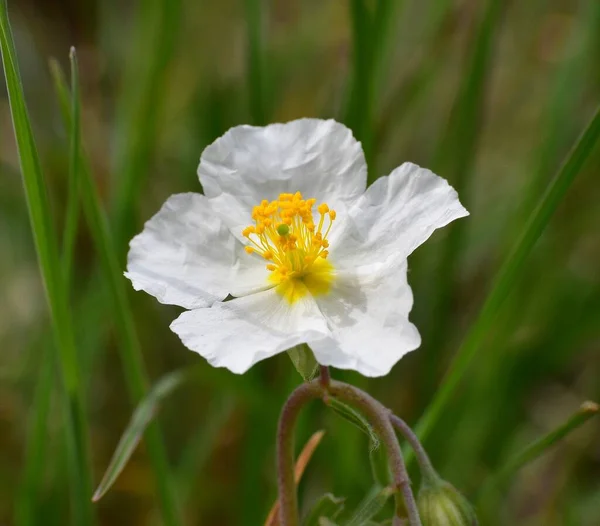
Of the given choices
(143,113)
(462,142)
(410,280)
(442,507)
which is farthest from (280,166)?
(410,280)

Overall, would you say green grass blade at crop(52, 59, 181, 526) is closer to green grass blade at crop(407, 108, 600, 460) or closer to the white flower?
the white flower

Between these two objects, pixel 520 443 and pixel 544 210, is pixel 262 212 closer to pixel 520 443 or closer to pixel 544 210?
pixel 544 210

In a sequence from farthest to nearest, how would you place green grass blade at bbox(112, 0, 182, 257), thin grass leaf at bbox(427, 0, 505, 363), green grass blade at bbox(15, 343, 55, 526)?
green grass blade at bbox(112, 0, 182, 257)
thin grass leaf at bbox(427, 0, 505, 363)
green grass blade at bbox(15, 343, 55, 526)

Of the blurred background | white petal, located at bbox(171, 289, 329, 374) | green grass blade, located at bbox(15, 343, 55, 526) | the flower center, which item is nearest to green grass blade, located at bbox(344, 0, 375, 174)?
the blurred background

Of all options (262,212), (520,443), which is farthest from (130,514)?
(262,212)

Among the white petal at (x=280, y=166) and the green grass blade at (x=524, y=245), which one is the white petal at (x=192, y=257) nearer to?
the white petal at (x=280, y=166)

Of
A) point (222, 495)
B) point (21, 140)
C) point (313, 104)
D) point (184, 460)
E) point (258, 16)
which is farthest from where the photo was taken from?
point (313, 104)

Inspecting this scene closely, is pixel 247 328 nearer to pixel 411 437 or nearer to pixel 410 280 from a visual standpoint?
pixel 411 437

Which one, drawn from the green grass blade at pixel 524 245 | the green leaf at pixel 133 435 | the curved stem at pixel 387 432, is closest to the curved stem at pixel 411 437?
the curved stem at pixel 387 432
